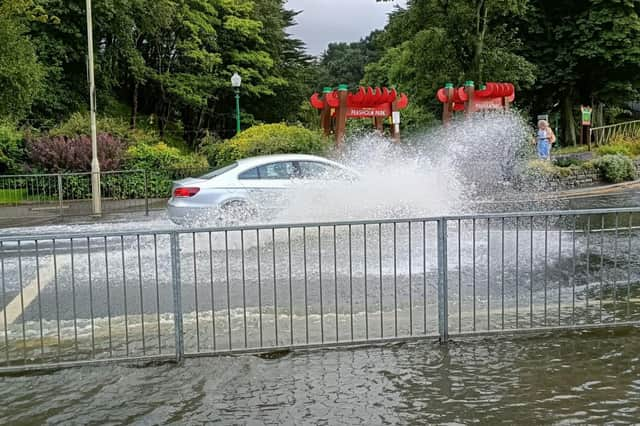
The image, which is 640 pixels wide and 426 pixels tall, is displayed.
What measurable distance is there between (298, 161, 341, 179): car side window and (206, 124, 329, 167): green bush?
8.56 m

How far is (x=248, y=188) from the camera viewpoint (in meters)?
13.5

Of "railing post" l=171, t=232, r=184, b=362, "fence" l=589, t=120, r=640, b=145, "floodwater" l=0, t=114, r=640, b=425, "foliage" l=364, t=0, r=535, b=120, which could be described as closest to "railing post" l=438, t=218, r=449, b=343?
"floodwater" l=0, t=114, r=640, b=425

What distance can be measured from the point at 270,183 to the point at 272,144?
911 centimetres

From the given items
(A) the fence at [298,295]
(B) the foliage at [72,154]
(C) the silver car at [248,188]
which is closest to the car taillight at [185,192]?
(C) the silver car at [248,188]

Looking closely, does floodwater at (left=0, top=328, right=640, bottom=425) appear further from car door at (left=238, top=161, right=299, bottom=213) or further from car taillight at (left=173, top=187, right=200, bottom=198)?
car taillight at (left=173, top=187, right=200, bottom=198)

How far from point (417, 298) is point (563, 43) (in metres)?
38.0

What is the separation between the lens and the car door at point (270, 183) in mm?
13445

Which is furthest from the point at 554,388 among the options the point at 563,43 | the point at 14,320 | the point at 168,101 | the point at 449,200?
the point at 168,101

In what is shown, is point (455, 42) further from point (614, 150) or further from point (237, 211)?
point (237, 211)

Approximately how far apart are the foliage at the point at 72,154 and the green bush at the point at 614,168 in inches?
678

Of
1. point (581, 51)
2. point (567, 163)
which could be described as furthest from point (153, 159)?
point (581, 51)

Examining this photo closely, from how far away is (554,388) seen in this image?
5.14 meters

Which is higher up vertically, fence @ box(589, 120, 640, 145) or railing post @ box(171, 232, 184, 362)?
fence @ box(589, 120, 640, 145)

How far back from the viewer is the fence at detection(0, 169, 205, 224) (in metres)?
20.4
